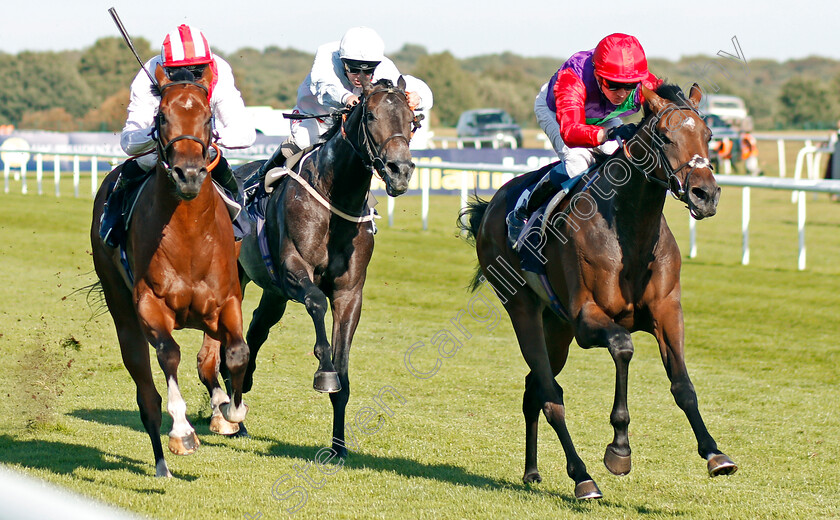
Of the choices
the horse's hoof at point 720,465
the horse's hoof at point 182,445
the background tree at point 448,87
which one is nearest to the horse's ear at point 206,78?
the horse's hoof at point 182,445

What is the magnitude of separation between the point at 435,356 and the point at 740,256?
6.81 metres

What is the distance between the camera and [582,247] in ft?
15.0

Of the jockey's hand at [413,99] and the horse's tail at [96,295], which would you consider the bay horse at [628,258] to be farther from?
the horse's tail at [96,295]

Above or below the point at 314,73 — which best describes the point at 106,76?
above

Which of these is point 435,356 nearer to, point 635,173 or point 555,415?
point 555,415

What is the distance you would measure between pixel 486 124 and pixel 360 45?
108ft

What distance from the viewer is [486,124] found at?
1515 inches

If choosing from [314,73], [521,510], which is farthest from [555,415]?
[314,73]

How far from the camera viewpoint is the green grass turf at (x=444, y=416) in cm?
455

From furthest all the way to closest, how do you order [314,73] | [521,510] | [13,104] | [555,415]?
[13,104] → [314,73] → [555,415] → [521,510]

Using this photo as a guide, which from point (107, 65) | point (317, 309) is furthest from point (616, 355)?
point (107, 65)

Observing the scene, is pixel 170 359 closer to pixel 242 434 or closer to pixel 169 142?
pixel 169 142

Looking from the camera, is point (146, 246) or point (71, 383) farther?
point (71, 383)

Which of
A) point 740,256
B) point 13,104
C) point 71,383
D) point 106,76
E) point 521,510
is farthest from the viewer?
point 106,76
